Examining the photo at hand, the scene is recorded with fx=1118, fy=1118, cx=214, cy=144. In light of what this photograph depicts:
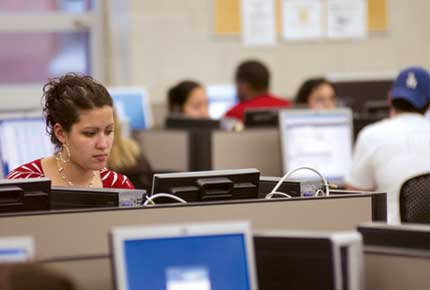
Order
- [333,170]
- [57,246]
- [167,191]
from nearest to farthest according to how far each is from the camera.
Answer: [57,246] → [167,191] → [333,170]

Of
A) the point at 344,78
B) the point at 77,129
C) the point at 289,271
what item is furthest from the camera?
the point at 344,78

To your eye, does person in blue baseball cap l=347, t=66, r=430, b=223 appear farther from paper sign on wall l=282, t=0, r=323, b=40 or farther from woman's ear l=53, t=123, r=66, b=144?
paper sign on wall l=282, t=0, r=323, b=40

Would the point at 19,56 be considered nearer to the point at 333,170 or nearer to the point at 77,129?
the point at 333,170

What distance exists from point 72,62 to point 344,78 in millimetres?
2350

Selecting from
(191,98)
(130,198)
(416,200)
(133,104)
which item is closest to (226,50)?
(133,104)

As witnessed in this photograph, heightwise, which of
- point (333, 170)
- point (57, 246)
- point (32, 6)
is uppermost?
point (32, 6)

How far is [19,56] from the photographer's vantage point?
29.8 feet

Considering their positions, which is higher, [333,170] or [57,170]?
[57,170]

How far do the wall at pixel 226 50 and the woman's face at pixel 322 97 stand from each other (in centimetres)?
201

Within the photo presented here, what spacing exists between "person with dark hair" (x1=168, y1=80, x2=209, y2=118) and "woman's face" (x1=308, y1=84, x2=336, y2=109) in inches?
29.6

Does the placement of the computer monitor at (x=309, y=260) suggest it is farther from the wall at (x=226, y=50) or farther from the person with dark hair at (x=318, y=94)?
the wall at (x=226, y=50)

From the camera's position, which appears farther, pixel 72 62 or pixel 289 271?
pixel 72 62

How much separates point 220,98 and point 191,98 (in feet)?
4.07

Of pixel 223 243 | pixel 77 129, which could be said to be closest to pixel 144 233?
pixel 223 243
